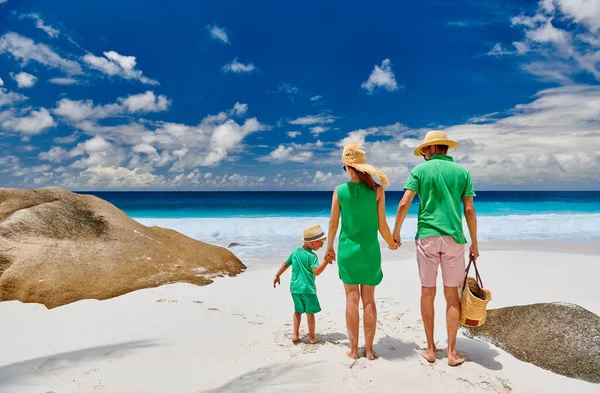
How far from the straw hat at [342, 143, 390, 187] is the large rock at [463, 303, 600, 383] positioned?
6.82ft

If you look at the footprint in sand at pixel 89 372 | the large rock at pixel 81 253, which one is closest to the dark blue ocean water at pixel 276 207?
the large rock at pixel 81 253

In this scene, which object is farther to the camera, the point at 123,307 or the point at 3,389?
the point at 123,307

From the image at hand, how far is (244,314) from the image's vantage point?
17.1 feet

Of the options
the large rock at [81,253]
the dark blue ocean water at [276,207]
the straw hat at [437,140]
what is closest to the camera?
the straw hat at [437,140]

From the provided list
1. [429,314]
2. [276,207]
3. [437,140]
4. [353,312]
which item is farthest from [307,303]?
[276,207]

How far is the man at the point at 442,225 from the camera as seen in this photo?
11.4 ft

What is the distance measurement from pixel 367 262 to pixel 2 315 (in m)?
4.31

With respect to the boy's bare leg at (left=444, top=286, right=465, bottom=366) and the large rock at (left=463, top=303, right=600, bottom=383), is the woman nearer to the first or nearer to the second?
the boy's bare leg at (left=444, top=286, right=465, bottom=366)

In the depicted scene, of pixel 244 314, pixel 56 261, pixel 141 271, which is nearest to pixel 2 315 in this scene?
pixel 56 261

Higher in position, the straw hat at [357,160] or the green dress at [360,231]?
the straw hat at [357,160]

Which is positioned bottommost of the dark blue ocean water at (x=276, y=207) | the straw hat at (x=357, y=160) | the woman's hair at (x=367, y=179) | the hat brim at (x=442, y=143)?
the dark blue ocean water at (x=276, y=207)

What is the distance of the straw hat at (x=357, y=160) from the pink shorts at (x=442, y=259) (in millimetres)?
631

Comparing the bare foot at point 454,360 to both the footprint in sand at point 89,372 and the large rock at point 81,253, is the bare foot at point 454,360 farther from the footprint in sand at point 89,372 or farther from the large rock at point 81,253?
the large rock at point 81,253

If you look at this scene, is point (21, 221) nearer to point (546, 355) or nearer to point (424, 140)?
point (424, 140)
